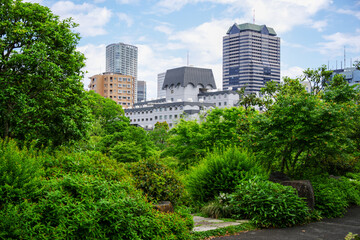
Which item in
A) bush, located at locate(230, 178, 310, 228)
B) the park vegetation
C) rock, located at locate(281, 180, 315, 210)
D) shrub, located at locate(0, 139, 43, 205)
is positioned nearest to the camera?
shrub, located at locate(0, 139, 43, 205)

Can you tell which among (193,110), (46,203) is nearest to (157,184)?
(46,203)

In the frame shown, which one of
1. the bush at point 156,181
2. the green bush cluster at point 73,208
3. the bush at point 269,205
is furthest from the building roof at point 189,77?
the green bush cluster at point 73,208

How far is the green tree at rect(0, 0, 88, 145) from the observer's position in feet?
48.8

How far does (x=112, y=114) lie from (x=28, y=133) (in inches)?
1474

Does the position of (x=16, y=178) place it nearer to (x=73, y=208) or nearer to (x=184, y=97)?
(x=73, y=208)

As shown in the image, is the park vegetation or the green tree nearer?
the park vegetation

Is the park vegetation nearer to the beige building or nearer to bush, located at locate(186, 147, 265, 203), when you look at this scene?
bush, located at locate(186, 147, 265, 203)

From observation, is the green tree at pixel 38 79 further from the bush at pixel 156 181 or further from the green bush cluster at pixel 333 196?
the green bush cluster at pixel 333 196

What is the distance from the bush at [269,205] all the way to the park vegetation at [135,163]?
30 mm

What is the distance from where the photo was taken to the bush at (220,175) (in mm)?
10312

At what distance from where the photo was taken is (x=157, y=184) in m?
7.79

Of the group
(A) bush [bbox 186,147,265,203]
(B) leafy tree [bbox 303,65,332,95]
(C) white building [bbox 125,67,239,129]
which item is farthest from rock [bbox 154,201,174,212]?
(C) white building [bbox 125,67,239,129]

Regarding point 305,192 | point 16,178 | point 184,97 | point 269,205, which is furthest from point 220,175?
point 184,97

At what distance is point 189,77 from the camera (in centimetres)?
11812
